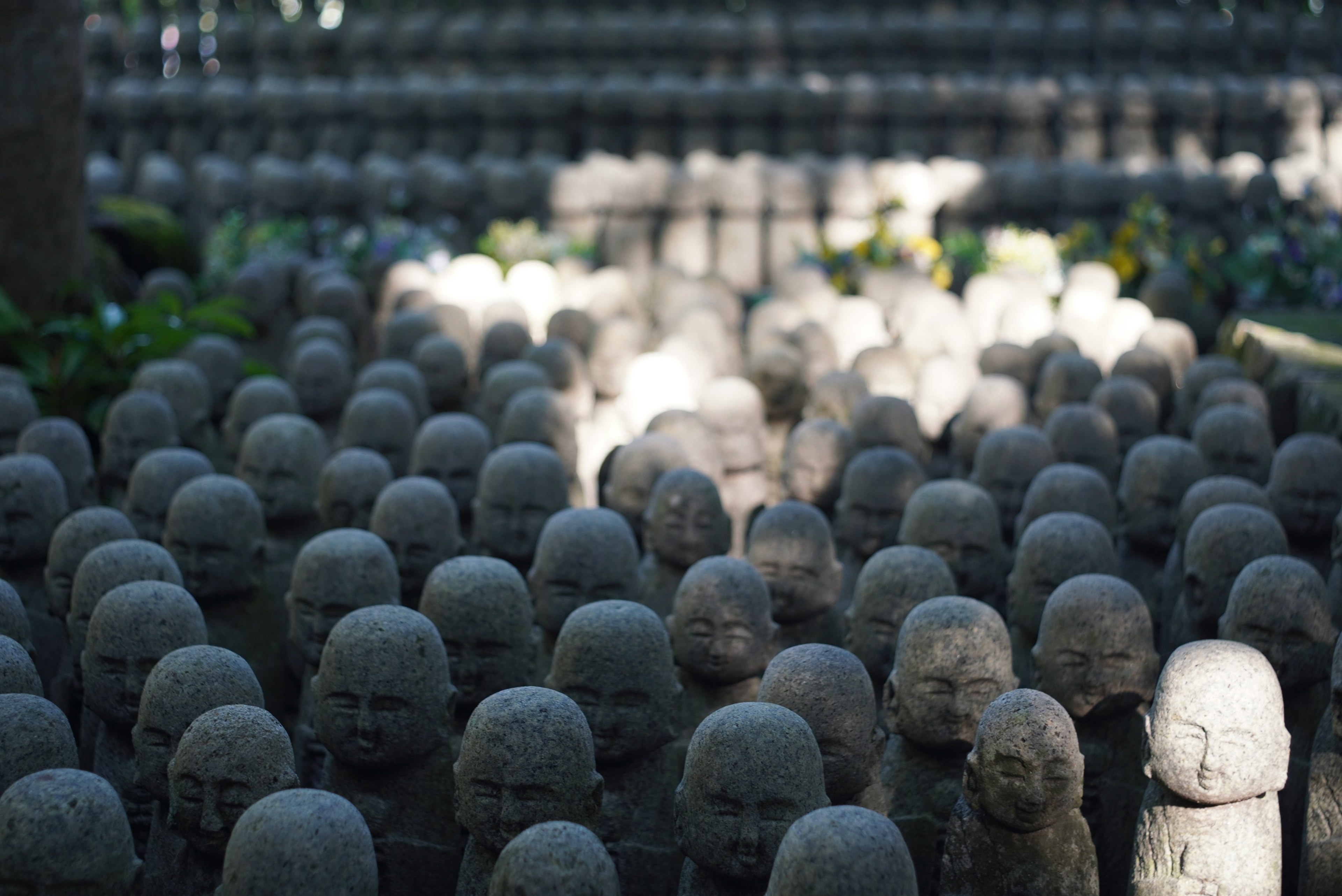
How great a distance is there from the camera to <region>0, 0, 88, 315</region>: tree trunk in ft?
23.4

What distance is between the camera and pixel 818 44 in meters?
13.4

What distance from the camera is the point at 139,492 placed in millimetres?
5473

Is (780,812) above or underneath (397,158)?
underneath

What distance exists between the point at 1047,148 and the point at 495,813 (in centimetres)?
1004

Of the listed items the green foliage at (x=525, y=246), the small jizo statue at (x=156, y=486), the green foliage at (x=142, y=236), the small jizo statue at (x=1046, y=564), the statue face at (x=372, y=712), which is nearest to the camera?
the statue face at (x=372, y=712)

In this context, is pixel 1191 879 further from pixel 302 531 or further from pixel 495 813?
pixel 302 531

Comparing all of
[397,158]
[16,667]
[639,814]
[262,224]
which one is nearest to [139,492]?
[16,667]

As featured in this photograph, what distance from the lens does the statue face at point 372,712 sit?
3.88m

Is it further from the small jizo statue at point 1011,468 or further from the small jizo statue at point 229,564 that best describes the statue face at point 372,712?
the small jizo statue at point 1011,468

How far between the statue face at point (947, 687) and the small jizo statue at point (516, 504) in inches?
77.6

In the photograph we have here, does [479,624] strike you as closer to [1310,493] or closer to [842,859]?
[842,859]

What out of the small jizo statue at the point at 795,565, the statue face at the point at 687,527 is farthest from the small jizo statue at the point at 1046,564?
the statue face at the point at 687,527

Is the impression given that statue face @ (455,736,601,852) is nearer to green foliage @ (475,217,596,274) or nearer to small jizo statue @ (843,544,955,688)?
small jizo statue @ (843,544,955,688)

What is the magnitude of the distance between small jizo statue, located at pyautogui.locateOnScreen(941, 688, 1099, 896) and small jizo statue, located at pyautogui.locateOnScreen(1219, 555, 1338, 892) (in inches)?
35.3
